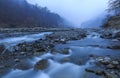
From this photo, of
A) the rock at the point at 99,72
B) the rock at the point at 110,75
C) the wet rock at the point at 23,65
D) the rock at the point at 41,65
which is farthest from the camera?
the wet rock at the point at 23,65

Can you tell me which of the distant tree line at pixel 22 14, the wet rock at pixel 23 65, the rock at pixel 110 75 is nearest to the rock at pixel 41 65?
the wet rock at pixel 23 65

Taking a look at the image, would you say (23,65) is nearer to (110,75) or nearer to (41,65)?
(41,65)

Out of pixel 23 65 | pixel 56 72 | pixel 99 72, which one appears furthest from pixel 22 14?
pixel 99 72

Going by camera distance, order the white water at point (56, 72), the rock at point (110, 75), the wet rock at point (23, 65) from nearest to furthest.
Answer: the rock at point (110, 75) < the white water at point (56, 72) < the wet rock at point (23, 65)

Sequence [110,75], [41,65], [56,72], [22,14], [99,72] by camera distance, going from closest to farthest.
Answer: [110,75]
[99,72]
[56,72]
[41,65]
[22,14]

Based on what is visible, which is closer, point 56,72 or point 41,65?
point 56,72

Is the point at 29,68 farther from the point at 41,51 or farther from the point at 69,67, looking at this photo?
the point at 41,51

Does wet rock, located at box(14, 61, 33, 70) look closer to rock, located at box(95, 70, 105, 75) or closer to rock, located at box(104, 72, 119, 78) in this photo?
rock, located at box(95, 70, 105, 75)

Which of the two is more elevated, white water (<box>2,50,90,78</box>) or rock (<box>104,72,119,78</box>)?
rock (<box>104,72,119,78</box>)

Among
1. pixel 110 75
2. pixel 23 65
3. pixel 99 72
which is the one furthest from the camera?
pixel 23 65

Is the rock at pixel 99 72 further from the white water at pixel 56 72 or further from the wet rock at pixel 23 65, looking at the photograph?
the wet rock at pixel 23 65

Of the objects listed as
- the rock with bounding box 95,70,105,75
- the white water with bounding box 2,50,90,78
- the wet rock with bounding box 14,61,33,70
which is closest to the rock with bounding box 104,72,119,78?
the rock with bounding box 95,70,105,75

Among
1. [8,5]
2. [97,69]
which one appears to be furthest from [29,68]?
[8,5]

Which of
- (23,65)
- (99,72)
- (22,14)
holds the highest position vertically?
(99,72)
